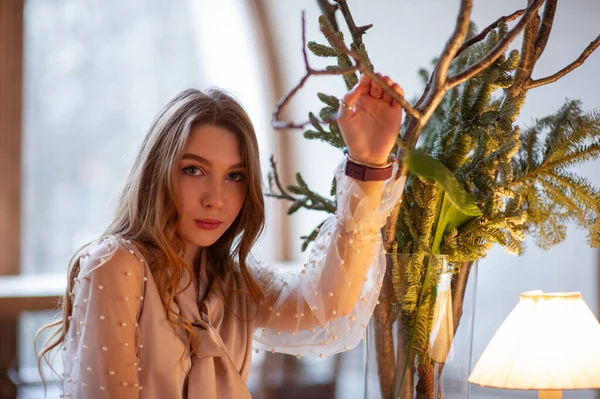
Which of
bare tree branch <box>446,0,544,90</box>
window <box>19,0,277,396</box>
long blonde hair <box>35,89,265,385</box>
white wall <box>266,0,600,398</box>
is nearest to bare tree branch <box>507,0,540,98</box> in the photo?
bare tree branch <box>446,0,544,90</box>

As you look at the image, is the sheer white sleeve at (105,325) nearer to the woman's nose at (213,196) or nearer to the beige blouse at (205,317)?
the beige blouse at (205,317)

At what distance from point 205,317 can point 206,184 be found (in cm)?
27

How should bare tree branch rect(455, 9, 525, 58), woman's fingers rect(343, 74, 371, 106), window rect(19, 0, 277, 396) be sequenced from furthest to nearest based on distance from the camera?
window rect(19, 0, 277, 396)
bare tree branch rect(455, 9, 525, 58)
woman's fingers rect(343, 74, 371, 106)

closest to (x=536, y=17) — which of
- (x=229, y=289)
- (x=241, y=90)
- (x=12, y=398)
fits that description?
(x=229, y=289)

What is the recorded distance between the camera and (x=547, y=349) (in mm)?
1364

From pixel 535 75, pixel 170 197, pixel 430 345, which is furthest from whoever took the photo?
pixel 535 75

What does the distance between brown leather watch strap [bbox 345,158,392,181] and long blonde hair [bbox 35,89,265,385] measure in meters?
0.30

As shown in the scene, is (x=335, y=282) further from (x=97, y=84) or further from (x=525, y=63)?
(x=97, y=84)

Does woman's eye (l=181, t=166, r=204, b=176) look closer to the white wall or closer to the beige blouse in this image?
the beige blouse

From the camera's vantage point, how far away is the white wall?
2074 mm

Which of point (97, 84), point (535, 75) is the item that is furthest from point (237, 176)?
point (97, 84)

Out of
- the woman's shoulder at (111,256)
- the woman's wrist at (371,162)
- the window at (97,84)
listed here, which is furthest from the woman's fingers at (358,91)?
the window at (97,84)

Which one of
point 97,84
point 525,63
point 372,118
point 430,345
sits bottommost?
point 430,345

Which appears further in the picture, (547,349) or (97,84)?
(97,84)
